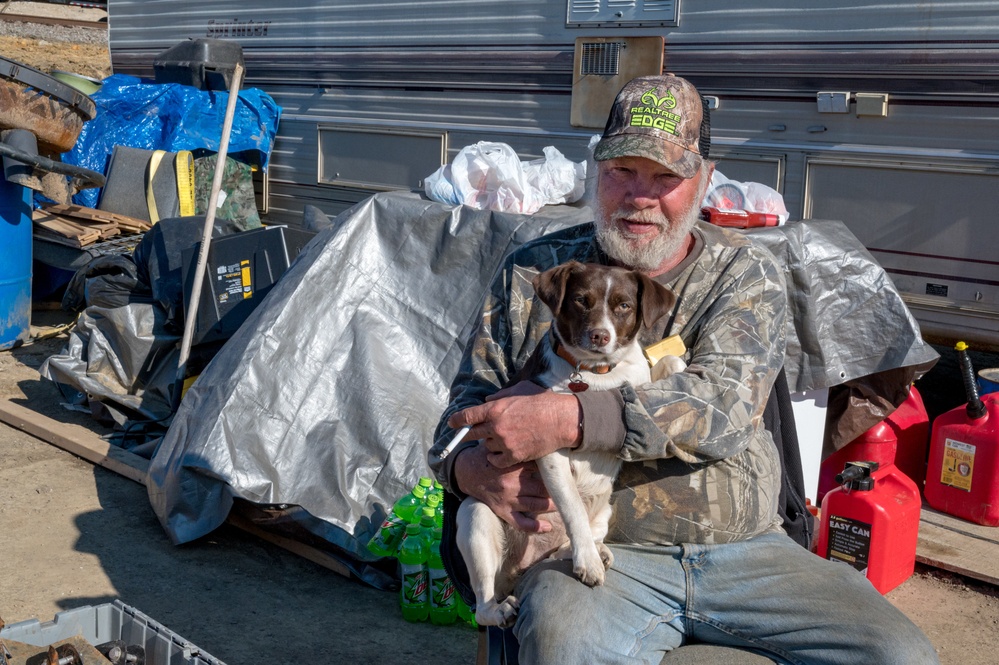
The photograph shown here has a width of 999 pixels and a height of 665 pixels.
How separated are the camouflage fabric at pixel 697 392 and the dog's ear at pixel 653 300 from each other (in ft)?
0.38

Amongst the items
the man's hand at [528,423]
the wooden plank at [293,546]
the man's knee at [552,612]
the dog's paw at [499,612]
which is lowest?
the wooden plank at [293,546]

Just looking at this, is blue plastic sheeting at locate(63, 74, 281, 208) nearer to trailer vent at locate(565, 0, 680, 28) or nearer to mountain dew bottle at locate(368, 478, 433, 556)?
trailer vent at locate(565, 0, 680, 28)

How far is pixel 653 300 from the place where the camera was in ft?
8.17

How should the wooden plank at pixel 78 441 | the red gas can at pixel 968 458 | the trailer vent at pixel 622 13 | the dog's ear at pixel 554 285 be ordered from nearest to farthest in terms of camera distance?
the dog's ear at pixel 554 285, the red gas can at pixel 968 458, the wooden plank at pixel 78 441, the trailer vent at pixel 622 13

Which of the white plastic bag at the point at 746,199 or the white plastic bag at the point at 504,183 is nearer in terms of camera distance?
the white plastic bag at the point at 746,199

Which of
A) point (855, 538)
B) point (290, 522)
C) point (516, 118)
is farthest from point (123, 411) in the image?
point (855, 538)

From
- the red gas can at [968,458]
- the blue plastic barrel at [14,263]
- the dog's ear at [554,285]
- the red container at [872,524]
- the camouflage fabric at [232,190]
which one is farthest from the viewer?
the camouflage fabric at [232,190]

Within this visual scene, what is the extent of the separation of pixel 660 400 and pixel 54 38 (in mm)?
19847

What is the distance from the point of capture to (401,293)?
15.7 ft

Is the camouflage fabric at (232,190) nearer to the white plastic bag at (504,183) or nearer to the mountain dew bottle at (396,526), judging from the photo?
the white plastic bag at (504,183)

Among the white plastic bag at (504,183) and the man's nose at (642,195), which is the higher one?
the man's nose at (642,195)

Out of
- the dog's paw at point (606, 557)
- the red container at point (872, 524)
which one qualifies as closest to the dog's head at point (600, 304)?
the dog's paw at point (606, 557)

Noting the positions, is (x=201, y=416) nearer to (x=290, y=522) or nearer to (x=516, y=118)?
(x=290, y=522)

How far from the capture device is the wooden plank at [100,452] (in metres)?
4.31
